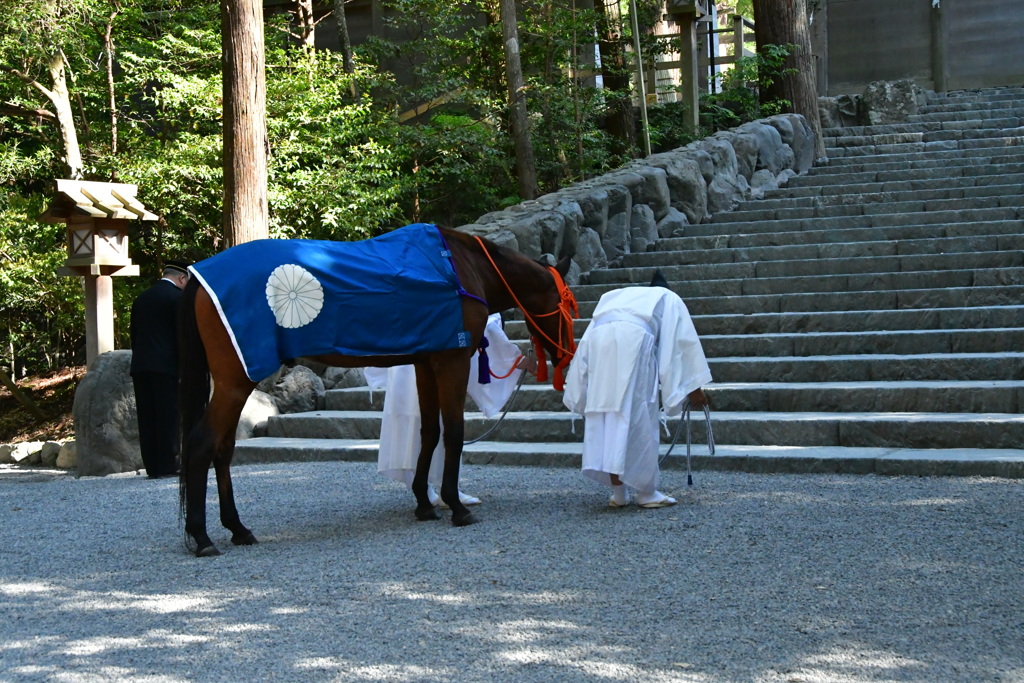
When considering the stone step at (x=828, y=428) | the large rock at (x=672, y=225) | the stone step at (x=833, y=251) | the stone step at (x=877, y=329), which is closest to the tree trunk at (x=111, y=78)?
the large rock at (x=672, y=225)

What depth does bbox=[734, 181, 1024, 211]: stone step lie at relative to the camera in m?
12.0

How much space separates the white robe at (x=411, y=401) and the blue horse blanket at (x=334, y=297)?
612mm

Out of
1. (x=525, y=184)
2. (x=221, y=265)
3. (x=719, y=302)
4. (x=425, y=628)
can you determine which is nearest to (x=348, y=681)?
(x=425, y=628)

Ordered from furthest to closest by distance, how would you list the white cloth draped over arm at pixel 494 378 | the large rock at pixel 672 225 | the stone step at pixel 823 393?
the large rock at pixel 672 225 → the stone step at pixel 823 393 → the white cloth draped over arm at pixel 494 378

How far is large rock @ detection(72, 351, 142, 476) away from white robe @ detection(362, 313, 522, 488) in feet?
10.2

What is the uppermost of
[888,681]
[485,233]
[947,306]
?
[485,233]

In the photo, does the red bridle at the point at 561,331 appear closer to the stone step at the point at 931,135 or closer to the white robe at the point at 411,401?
the white robe at the point at 411,401

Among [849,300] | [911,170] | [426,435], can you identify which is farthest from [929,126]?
[426,435]

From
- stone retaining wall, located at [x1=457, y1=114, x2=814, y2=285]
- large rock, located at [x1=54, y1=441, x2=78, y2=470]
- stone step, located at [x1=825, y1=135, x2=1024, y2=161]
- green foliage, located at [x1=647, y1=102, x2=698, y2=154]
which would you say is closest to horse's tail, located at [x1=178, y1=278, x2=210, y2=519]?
stone retaining wall, located at [x1=457, y1=114, x2=814, y2=285]

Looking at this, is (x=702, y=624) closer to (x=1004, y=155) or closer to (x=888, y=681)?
(x=888, y=681)

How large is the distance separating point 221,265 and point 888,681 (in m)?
3.53

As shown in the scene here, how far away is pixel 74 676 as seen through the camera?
11.7 ft

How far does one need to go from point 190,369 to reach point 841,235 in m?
7.85

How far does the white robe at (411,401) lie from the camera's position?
19.9ft
